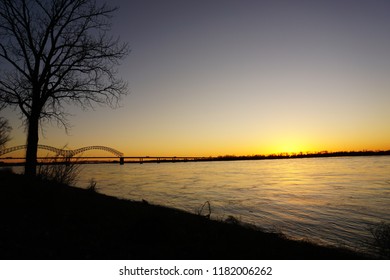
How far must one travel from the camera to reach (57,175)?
14086mm

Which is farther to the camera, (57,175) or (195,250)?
(57,175)

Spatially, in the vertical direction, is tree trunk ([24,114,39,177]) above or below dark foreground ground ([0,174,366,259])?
above

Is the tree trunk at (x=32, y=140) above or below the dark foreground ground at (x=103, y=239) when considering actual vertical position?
above

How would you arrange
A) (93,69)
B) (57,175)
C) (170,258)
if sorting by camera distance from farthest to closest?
(93,69), (57,175), (170,258)

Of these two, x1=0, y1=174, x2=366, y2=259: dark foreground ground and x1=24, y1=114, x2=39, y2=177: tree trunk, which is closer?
x1=0, y1=174, x2=366, y2=259: dark foreground ground

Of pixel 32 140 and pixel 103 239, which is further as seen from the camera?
pixel 32 140

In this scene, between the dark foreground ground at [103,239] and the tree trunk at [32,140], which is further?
the tree trunk at [32,140]

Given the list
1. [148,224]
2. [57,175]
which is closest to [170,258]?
[148,224]

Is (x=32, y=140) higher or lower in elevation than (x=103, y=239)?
higher

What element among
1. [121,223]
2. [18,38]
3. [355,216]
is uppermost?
[18,38]

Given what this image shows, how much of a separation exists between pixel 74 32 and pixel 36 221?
15.1m

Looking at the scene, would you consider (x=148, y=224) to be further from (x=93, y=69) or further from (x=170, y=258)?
(x=93, y=69)

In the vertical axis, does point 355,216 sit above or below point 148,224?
below
